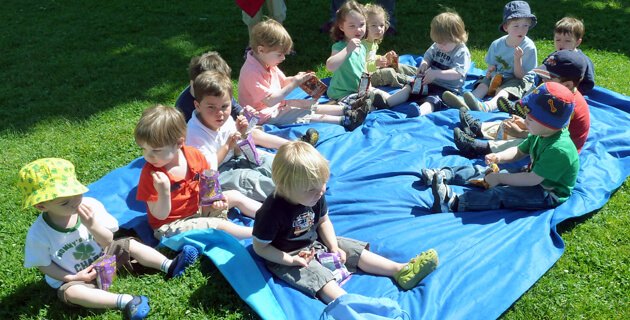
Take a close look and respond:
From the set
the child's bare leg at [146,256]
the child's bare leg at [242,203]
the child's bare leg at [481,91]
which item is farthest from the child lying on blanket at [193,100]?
the child's bare leg at [481,91]

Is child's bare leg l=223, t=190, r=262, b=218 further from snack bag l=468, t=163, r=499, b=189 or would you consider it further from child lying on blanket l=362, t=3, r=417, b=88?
child lying on blanket l=362, t=3, r=417, b=88

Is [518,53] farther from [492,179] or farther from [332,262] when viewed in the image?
[332,262]

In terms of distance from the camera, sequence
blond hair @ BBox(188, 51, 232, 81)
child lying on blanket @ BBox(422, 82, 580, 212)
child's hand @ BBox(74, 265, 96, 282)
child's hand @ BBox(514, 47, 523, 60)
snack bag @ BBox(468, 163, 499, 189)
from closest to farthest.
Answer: child's hand @ BBox(74, 265, 96, 282)
child lying on blanket @ BBox(422, 82, 580, 212)
snack bag @ BBox(468, 163, 499, 189)
blond hair @ BBox(188, 51, 232, 81)
child's hand @ BBox(514, 47, 523, 60)

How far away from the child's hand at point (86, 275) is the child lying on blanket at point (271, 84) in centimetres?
225

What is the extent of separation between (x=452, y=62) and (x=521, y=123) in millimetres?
1343

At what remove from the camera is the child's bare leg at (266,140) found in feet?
17.3

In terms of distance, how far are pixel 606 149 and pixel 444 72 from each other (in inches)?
72.2

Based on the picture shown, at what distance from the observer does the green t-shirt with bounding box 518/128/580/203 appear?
13.4ft

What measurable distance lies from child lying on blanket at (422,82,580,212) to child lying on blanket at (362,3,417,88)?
238 cm

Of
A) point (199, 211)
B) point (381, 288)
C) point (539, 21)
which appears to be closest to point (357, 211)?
point (381, 288)

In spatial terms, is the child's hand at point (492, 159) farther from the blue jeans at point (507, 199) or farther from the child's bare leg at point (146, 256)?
the child's bare leg at point (146, 256)

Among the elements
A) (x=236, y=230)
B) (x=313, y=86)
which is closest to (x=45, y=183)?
(x=236, y=230)

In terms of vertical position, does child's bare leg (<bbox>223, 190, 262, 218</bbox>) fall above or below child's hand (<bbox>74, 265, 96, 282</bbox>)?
below

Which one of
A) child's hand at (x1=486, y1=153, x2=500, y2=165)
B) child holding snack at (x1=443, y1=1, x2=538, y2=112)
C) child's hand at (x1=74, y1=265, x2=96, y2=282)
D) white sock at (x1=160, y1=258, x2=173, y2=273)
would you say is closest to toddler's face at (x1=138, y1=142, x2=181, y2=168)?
white sock at (x1=160, y1=258, x2=173, y2=273)
